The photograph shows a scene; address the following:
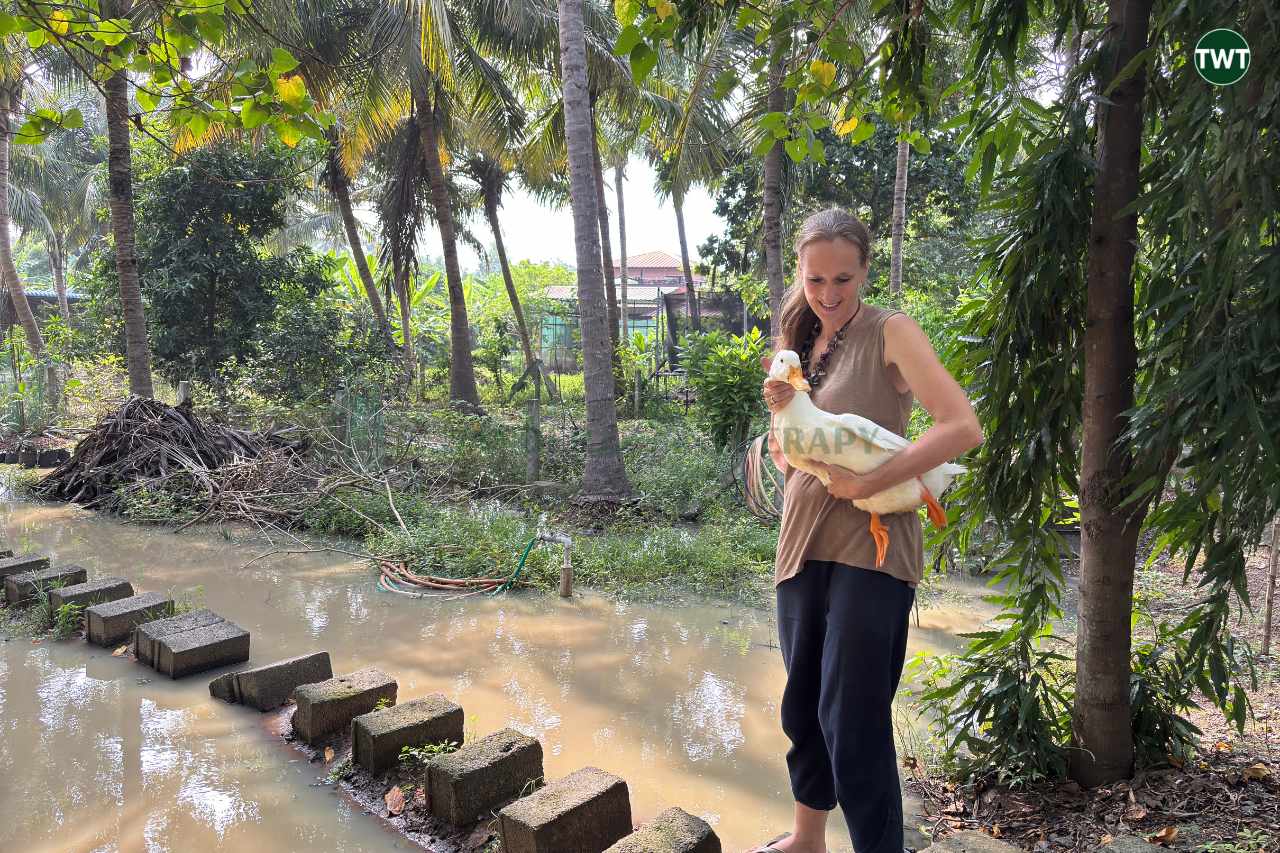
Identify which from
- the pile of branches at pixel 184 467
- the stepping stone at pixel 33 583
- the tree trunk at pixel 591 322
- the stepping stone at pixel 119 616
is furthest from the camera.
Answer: the tree trunk at pixel 591 322

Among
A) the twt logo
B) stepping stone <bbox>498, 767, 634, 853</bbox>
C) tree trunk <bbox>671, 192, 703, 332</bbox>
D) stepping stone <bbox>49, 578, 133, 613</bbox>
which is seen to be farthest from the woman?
tree trunk <bbox>671, 192, 703, 332</bbox>

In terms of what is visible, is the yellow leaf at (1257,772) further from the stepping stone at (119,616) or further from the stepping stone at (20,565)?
the stepping stone at (20,565)

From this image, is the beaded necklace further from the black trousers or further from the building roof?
the building roof

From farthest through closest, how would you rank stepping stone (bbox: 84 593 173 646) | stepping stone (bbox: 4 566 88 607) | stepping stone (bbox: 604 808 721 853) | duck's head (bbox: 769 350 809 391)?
stepping stone (bbox: 4 566 88 607) < stepping stone (bbox: 84 593 173 646) < stepping stone (bbox: 604 808 721 853) < duck's head (bbox: 769 350 809 391)

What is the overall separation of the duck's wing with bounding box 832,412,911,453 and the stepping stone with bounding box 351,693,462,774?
1.99 meters

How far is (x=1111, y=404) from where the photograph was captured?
2477 mm

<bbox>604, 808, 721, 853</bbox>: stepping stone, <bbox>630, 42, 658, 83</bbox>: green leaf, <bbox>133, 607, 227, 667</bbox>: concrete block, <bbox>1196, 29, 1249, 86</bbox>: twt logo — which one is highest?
<bbox>630, 42, 658, 83</bbox>: green leaf

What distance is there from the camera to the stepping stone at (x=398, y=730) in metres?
3.01

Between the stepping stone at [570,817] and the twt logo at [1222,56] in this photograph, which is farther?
the stepping stone at [570,817]

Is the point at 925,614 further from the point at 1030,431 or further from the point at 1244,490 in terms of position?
the point at 1244,490

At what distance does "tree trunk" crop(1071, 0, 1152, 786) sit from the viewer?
2.45m

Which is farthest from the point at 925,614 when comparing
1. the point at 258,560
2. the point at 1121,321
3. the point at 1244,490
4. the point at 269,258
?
the point at 269,258

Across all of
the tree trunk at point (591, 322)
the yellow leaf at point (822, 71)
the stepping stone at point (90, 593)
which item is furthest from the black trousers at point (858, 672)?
the tree trunk at point (591, 322)

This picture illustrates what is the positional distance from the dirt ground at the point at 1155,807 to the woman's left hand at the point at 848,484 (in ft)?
4.06
